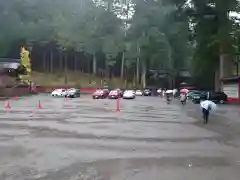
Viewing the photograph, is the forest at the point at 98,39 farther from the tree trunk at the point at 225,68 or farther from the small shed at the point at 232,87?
the small shed at the point at 232,87

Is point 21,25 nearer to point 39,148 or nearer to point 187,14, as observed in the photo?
point 187,14

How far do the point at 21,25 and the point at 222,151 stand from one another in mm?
85287

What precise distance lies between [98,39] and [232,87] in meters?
45.2

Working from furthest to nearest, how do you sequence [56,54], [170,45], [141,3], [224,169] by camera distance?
1. [56,54]
2. [170,45]
3. [141,3]
4. [224,169]

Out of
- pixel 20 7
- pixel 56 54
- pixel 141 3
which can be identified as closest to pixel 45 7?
pixel 20 7

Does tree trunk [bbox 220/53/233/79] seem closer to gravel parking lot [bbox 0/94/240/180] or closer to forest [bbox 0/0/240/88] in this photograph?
forest [bbox 0/0/240/88]

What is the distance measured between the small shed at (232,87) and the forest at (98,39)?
20.6m

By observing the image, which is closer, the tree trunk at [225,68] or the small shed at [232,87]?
the small shed at [232,87]

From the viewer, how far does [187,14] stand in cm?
4891

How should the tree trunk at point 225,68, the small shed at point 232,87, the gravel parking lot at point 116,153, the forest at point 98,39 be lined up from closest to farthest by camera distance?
1. the gravel parking lot at point 116,153
2. the small shed at point 232,87
3. the tree trunk at point 225,68
4. the forest at point 98,39

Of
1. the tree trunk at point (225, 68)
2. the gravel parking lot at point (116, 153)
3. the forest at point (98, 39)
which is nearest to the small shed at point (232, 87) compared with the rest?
the tree trunk at point (225, 68)

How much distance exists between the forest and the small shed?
2064 cm

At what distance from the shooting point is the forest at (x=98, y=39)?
267ft

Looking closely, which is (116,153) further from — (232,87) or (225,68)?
(225,68)
